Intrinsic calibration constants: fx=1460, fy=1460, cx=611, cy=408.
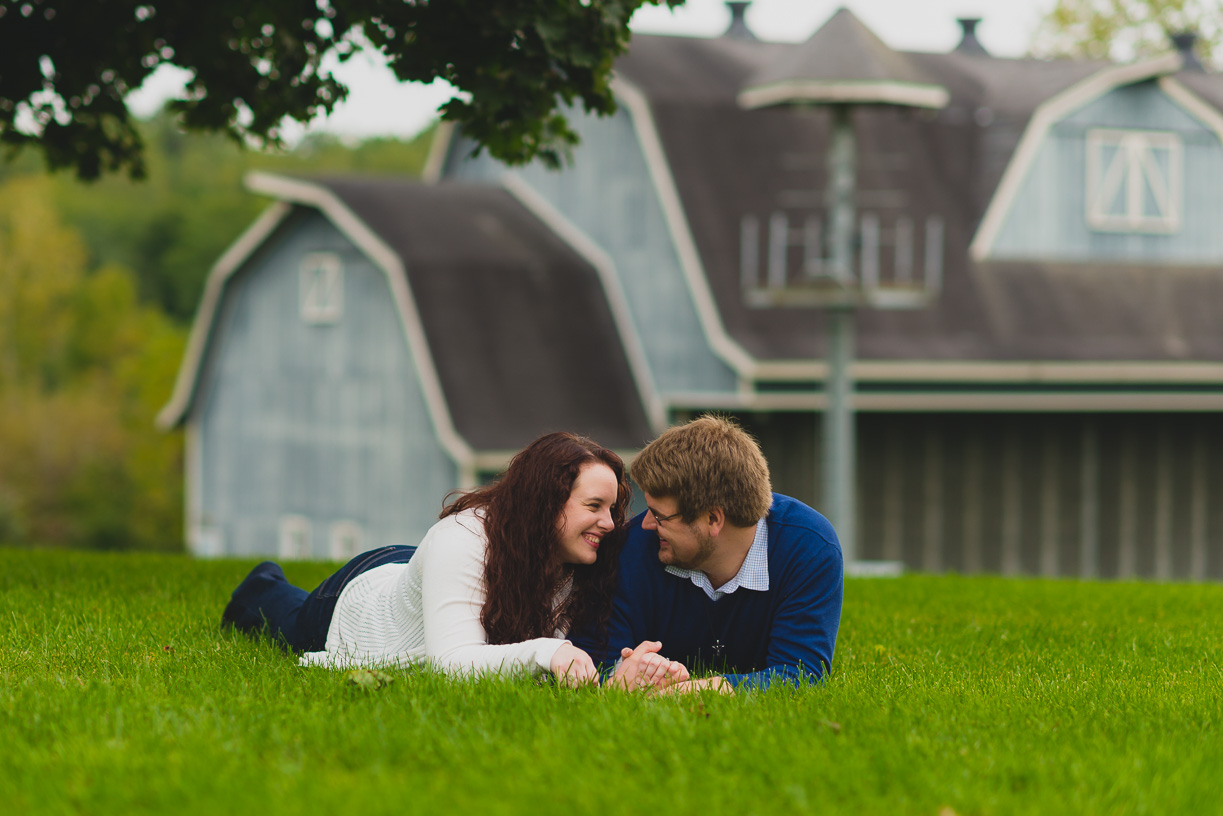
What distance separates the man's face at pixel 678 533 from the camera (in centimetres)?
532

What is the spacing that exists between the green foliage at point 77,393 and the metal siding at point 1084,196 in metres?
37.9

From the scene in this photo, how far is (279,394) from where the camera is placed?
83.1 feet

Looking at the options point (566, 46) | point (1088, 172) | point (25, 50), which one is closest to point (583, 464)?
point (566, 46)

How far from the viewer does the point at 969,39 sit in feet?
83.5

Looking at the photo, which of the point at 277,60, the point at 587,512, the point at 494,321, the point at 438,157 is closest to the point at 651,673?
the point at 587,512

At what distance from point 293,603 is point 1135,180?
18807 mm

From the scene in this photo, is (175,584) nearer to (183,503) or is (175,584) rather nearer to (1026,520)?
(1026,520)

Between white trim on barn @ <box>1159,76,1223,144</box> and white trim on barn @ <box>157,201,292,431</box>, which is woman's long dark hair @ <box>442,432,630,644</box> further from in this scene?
white trim on barn @ <box>157,201,292,431</box>

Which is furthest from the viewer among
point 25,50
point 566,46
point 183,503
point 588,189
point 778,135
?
point 183,503

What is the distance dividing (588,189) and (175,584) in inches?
574

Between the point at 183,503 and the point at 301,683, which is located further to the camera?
the point at 183,503

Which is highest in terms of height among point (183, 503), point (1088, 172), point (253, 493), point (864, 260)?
point (1088, 172)

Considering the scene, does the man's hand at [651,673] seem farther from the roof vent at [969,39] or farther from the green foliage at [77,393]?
the green foliage at [77,393]

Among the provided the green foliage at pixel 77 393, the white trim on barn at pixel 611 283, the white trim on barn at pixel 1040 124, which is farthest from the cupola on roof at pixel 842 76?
the green foliage at pixel 77 393
